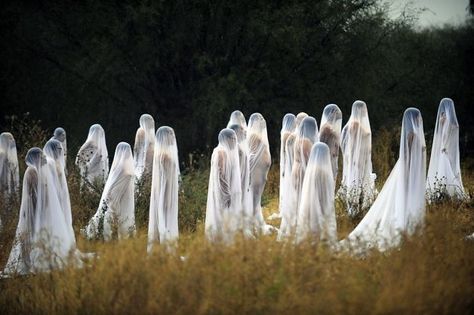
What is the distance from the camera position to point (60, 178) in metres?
10.6

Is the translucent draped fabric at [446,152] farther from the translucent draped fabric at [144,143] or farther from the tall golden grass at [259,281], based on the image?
the tall golden grass at [259,281]

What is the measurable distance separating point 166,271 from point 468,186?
31.3 feet

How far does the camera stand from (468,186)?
14.5 m

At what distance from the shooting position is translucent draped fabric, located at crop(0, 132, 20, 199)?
12920 mm

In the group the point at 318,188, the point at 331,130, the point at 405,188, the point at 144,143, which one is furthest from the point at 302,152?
the point at 144,143

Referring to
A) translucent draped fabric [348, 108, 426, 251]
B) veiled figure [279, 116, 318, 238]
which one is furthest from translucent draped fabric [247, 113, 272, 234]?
translucent draped fabric [348, 108, 426, 251]

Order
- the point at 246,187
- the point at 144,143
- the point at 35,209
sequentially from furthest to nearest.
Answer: the point at 144,143 → the point at 246,187 → the point at 35,209

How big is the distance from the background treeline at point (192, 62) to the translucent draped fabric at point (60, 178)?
1028 centimetres

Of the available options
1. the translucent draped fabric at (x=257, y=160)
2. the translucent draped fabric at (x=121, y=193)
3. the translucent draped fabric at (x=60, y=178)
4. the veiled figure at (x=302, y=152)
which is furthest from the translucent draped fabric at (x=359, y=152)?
the translucent draped fabric at (x=60, y=178)

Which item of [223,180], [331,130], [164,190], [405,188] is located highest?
[331,130]

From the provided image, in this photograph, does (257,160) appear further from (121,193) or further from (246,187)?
(121,193)

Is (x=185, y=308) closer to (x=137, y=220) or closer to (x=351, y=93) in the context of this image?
(x=137, y=220)

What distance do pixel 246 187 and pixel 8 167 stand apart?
15.0 feet

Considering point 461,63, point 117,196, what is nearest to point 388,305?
point 117,196
